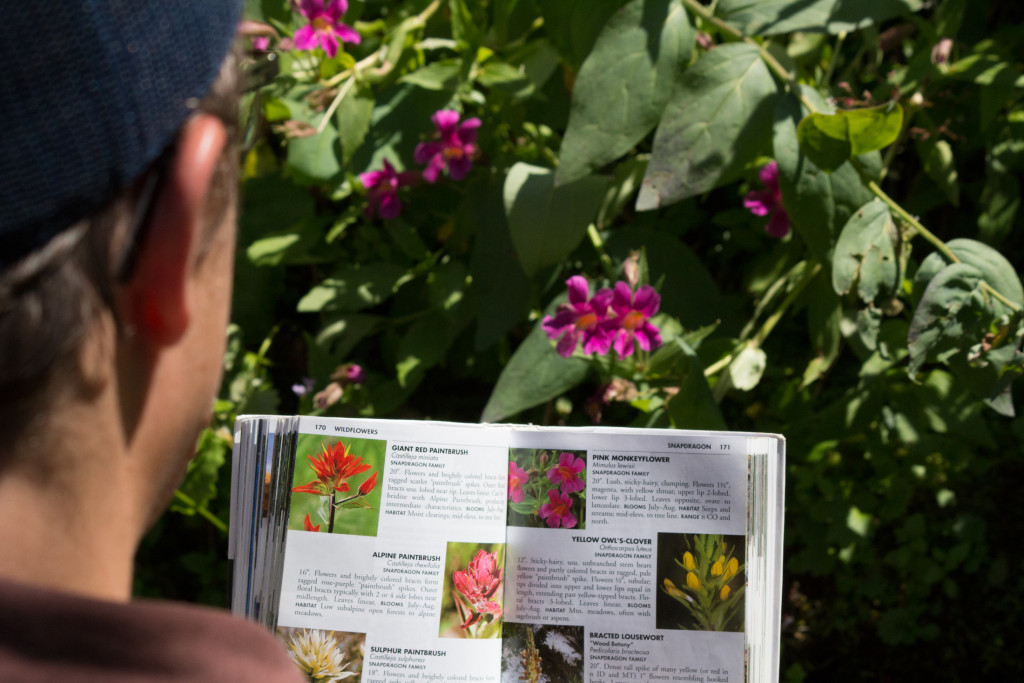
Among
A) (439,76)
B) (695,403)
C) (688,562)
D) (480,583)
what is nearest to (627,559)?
(688,562)

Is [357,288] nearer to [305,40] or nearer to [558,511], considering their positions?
[305,40]

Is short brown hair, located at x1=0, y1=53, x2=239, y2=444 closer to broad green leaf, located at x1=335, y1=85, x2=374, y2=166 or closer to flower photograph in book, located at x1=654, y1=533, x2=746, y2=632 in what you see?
flower photograph in book, located at x1=654, y1=533, x2=746, y2=632

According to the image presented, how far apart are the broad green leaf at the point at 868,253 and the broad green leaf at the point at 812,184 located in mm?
33

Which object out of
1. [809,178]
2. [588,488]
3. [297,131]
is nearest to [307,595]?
[588,488]

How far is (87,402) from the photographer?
486mm

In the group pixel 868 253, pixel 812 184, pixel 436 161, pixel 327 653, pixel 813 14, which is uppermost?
pixel 813 14

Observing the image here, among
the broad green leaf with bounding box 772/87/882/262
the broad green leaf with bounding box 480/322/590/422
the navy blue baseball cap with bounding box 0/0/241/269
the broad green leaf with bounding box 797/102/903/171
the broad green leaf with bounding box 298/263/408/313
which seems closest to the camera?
the navy blue baseball cap with bounding box 0/0/241/269

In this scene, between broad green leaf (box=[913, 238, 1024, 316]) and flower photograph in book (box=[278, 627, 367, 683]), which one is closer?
flower photograph in book (box=[278, 627, 367, 683])

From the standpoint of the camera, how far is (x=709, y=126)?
117 cm

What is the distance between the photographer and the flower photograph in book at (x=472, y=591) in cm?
93

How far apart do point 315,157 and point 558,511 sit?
33.4 inches

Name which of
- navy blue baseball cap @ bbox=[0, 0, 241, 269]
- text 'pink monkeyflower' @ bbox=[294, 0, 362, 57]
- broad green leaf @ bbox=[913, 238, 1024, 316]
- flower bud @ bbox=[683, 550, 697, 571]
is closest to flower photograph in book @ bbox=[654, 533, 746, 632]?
flower bud @ bbox=[683, 550, 697, 571]

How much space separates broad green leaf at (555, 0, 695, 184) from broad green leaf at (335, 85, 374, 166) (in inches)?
16.6

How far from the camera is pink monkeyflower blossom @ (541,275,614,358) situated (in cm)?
118
